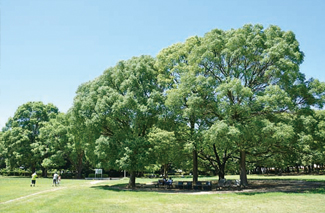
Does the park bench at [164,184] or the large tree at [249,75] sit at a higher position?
the large tree at [249,75]

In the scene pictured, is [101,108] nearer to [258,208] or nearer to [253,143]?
[253,143]

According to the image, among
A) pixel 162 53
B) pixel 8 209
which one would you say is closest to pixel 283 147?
pixel 162 53

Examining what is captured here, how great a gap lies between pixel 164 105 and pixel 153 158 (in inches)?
215

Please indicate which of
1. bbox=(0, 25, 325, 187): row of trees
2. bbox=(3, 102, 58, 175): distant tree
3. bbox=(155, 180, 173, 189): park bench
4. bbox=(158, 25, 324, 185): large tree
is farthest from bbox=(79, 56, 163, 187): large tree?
bbox=(3, 102, 58, 175): distant tree

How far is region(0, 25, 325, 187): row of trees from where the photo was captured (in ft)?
72.7

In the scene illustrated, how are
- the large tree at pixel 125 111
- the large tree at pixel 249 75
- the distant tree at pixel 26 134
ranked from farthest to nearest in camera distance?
the distant tree at pixel 26 134 → the large tree at pixel 125 111 → the large tree at pixel 249 75

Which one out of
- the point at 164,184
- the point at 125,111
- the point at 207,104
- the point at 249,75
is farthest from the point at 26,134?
the point at 249,75

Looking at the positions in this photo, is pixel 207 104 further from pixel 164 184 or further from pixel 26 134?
pixel 26 134

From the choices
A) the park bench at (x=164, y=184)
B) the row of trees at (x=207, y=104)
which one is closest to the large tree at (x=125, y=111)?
the row of trees at (x=207, y=104)

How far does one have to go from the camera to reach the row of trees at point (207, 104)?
22156mm

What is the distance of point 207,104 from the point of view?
2458 centimetres

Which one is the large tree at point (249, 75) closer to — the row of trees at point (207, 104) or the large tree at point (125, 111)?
the row of trees at point (207, 104)

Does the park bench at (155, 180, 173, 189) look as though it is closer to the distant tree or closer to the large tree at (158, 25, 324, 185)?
the large tree at (158, 25, 324, 185)

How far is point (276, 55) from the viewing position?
2261cm
